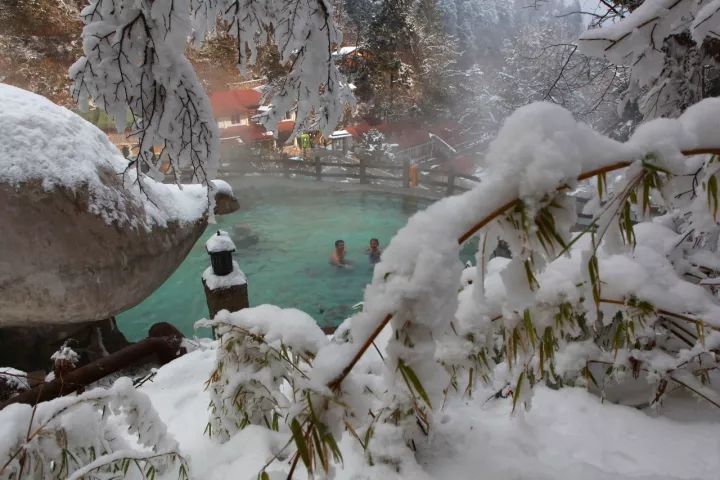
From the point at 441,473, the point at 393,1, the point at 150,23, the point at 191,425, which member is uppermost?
the point at 393,1

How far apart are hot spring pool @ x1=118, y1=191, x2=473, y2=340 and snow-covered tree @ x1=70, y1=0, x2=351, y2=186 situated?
6.78 metres

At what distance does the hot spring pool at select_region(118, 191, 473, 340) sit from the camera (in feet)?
31.6

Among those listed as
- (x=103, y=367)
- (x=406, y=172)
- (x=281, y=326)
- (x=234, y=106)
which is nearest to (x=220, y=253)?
(x=103, y=367)

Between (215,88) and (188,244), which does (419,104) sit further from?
(188,244)

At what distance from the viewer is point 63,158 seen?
15.4 ft

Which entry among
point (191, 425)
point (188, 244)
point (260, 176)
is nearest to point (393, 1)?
point (260, 176)

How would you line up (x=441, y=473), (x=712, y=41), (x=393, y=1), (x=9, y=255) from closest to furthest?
Result: (x=441, y=473) < (x=712, y=41) < (x=9, y=255) < (x=393, y=1)

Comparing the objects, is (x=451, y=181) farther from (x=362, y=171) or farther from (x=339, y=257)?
(x=339, y=257)

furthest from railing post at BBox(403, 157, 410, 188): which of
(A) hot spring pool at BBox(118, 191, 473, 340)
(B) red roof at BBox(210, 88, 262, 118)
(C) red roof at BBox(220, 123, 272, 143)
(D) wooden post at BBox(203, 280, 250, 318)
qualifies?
(B) red roof at BBox(210, 88, 262, 118)

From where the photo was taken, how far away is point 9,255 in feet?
14.4

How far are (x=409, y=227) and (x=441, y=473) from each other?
153 cm

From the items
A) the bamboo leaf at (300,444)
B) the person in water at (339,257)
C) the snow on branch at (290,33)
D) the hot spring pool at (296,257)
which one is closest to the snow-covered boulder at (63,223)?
the snow on branch at (290,33)

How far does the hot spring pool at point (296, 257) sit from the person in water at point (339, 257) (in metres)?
0.21

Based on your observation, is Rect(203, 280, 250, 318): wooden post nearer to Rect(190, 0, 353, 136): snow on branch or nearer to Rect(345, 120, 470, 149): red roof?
Rect(190, 0, 353, 136): snow on branch
